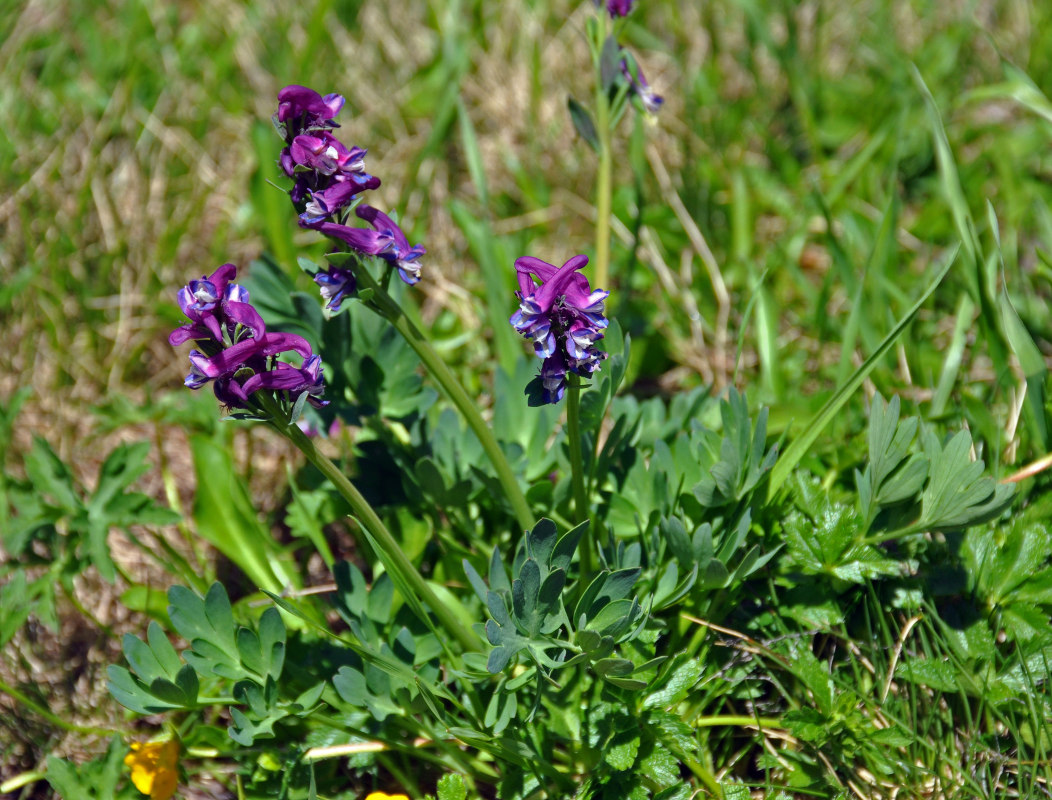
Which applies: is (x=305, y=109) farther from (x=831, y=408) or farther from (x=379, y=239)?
(x=831, y=408)

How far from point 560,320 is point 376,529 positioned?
621 mm

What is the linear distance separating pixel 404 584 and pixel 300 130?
3.23ft

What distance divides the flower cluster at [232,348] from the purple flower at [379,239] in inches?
8.6

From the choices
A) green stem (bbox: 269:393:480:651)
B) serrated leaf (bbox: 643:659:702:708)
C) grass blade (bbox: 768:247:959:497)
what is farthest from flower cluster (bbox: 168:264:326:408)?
grass blade (bbox: 768:247:959:497)

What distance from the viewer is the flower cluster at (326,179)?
1700 millimetres

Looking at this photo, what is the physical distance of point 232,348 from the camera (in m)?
1.59

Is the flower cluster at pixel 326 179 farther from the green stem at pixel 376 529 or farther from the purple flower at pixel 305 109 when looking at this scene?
the green stem at pixel 376 529

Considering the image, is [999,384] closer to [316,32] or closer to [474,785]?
[474,785]

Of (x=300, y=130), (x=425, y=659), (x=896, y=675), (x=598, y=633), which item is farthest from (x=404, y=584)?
(x=896, y=675)

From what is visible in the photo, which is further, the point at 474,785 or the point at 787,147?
the point at 787,147

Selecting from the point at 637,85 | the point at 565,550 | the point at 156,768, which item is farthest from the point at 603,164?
the point at 156,768

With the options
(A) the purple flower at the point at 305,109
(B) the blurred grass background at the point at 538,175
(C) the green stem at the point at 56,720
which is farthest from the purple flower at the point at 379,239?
(C) the green stem at the point at 56,720

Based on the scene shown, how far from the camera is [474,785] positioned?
2.23 m

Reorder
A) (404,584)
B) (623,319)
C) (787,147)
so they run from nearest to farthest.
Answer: (404,584) < (623,319) < (787,147)
